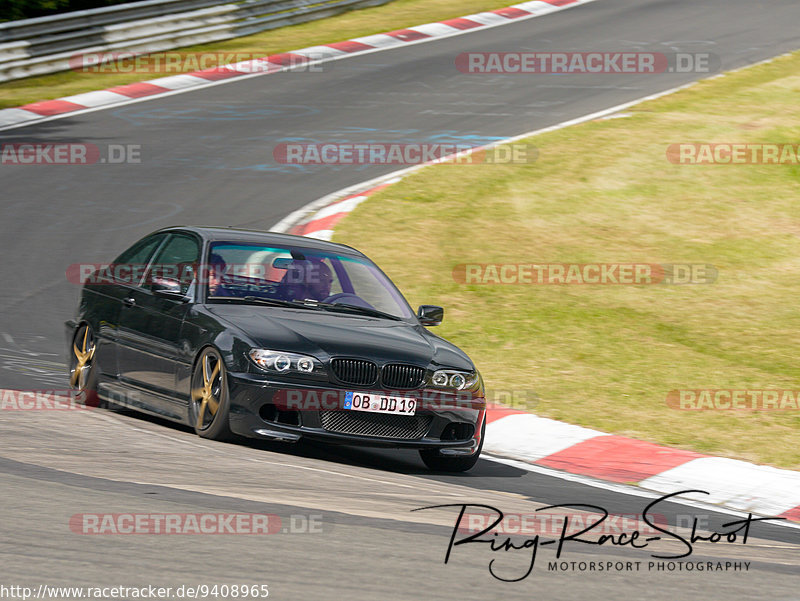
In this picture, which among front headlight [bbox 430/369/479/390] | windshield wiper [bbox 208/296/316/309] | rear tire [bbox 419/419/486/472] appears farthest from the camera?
windshield wiper [bbox 208/296/316/309]

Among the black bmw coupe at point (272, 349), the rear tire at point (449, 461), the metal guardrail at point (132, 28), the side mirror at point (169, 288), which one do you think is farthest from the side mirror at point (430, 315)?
the metal guardrail at point (132, 28)

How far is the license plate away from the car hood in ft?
0.75

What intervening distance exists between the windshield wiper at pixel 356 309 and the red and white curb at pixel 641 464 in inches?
48.3

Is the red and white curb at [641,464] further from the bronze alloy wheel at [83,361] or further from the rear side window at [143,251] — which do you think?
the bronze alloy wheel at [83,361]

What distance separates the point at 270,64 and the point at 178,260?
52.9 feet

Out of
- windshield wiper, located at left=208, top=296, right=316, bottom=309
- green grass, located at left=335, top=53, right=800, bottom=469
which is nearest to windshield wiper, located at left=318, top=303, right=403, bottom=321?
windshield wiper, located at left=208, top=296, right=316, bottom=309

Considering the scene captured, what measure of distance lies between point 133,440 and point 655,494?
3.14 metres

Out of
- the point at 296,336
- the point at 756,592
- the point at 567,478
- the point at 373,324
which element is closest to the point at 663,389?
the point at 567,478

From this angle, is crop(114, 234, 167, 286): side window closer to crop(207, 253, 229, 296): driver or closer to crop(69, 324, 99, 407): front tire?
crop(69, 324, 99, 407): front tire

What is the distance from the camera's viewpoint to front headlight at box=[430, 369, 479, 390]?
7.71 meters

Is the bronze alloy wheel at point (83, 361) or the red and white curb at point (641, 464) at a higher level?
the bronze alloy wheel at point (83, 361)

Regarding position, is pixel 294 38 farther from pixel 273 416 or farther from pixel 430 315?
pixel 273 416

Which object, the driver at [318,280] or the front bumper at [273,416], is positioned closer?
the front bumper at [273,416]

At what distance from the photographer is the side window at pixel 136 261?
353 inches
